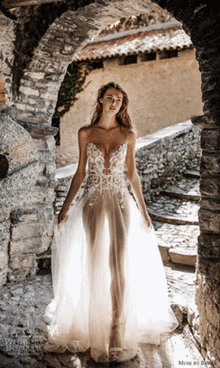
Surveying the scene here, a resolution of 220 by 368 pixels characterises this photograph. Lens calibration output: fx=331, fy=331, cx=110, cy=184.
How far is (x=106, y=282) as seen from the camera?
2.62 metres

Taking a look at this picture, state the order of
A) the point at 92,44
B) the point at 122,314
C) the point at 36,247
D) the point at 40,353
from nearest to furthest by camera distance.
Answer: the point at 122,314 < the point at 40,353 < the point at 36,247 < the point at 92,44

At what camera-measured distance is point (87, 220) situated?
2.67 meters

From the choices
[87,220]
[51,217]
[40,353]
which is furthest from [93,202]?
[51,217]

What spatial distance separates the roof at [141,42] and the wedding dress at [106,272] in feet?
23.5

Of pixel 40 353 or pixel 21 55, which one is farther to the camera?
pixel 21 55

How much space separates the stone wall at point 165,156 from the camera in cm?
615

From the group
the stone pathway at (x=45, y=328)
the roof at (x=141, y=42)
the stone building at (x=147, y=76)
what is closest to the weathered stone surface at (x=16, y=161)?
the stone pathway at (x=45, y=328)

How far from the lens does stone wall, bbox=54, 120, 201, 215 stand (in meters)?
6.15

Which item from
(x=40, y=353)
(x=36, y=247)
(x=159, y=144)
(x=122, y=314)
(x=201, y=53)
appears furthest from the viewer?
(x=159, y=144)

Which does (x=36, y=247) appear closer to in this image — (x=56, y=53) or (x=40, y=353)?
(x=40, y=353)

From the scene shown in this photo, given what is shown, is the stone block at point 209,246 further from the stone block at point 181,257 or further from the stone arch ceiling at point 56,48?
the stone arch ceiling at point 56,48

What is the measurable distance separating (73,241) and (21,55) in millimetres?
Answer: 2354

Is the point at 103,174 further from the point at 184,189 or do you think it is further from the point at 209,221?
the point at 184,189

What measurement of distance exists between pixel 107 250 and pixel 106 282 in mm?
249
